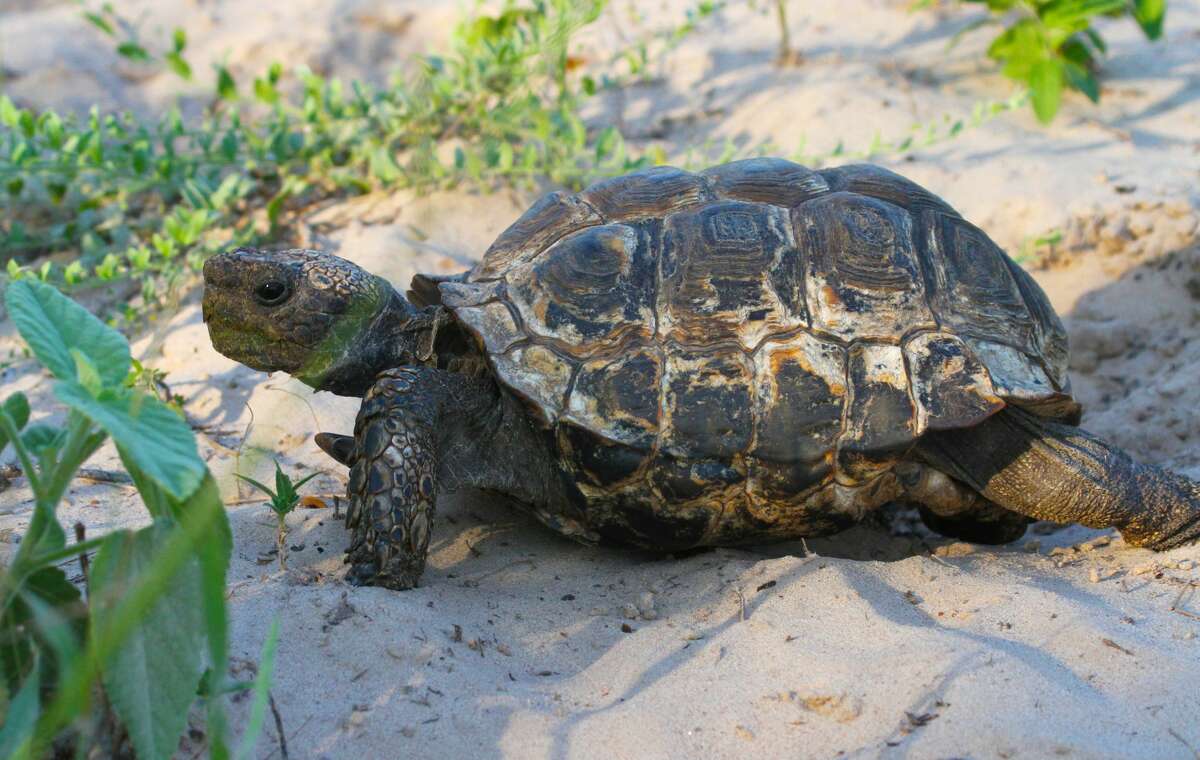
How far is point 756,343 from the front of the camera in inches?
136

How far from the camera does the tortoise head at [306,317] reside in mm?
3674

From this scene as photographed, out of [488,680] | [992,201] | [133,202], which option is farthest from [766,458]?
[133,202]

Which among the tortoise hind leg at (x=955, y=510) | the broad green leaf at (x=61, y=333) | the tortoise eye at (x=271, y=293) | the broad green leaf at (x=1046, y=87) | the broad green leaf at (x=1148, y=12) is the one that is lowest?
the tortoise hind leg at (x=955, y=510)

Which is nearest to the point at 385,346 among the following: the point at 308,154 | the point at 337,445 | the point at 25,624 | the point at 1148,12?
the point at 337,445

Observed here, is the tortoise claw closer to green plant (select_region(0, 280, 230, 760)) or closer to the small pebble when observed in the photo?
the small pebble

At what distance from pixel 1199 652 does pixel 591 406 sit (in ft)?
5.63

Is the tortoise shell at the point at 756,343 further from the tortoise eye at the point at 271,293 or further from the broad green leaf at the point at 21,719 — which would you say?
the broad green leaf at the point at 21,719

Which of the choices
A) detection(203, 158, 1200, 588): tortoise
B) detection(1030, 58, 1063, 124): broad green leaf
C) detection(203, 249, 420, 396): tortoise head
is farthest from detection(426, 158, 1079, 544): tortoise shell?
detection(1030, 58, 1063, 124): broad green leaf

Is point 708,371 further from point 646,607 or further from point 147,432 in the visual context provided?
point 147,432

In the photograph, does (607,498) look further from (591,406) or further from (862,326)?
(862,326)

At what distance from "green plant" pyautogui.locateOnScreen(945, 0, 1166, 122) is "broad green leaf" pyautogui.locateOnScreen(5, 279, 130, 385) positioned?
5.81 m

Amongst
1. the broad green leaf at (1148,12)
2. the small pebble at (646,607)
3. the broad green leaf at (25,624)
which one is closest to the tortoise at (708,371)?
the small pebble at (646,607)

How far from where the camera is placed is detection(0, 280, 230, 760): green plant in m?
1.91

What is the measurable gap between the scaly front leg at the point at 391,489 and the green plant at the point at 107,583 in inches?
43.7
